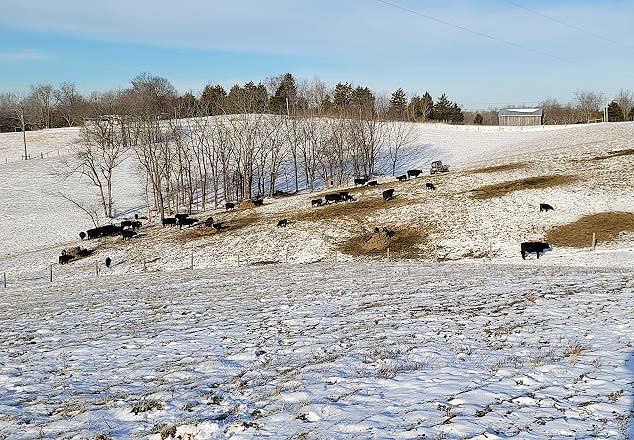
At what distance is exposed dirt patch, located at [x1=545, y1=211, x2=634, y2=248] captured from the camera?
95.2ft

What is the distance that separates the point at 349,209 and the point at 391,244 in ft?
32.9

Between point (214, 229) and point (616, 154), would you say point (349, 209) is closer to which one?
point (214, 229)

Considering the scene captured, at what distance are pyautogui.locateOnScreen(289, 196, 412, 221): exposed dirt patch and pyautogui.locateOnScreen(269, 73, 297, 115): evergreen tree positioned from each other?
75.3 metres

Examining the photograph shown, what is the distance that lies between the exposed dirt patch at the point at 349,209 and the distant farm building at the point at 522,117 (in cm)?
8645

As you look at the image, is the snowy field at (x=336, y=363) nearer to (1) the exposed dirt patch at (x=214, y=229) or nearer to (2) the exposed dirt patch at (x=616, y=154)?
(1) the exposed dirt patch at (x=214, y=229)

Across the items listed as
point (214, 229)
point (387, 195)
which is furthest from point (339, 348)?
point (387, 195)

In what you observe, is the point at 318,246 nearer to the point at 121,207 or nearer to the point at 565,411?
the point at 565,411

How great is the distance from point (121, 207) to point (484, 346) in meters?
64.2

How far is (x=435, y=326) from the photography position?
12.1 metres

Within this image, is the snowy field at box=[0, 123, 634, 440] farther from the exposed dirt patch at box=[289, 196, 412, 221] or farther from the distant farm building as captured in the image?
the distant farm building

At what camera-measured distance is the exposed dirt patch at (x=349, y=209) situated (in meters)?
40.8

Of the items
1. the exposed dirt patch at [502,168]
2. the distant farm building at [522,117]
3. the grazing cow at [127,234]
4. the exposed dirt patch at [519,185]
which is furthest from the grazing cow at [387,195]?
the distant farm building at [522,117]

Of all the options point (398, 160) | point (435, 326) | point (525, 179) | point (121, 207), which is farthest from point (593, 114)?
point (435, 326)

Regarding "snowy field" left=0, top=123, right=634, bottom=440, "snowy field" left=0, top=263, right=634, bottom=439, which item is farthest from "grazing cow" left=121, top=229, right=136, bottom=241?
"snowy field" left=0, top=263, right=634, bottom=439
